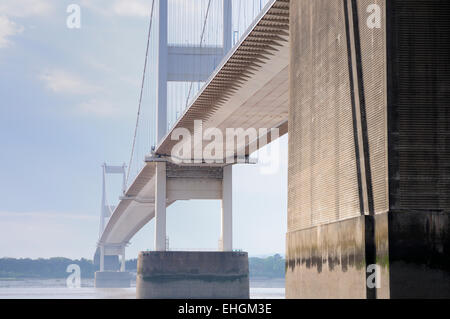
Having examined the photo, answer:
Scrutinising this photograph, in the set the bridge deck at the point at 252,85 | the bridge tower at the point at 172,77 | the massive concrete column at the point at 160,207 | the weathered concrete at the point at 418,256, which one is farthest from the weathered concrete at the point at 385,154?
the massive concrete column at the point at 160,207

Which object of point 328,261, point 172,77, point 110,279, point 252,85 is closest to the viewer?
point 328,261

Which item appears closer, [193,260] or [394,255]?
[394,255]

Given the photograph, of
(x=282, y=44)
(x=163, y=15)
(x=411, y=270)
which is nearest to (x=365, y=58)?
(x=411, y=270)

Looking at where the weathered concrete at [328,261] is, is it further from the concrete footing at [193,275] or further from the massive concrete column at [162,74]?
the massive concrete column at [162,74]

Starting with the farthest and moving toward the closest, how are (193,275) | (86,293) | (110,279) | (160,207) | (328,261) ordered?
(110,279)
(86,293)
(160,207)
(193,275)
(328,261)

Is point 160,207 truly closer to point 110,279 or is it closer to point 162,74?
point 162,74

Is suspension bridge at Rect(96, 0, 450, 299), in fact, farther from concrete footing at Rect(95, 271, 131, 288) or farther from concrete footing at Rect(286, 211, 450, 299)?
concrete footing at Rect(95, 271, 131, 288)

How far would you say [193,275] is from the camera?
4994 cm

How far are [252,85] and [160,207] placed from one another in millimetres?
20147

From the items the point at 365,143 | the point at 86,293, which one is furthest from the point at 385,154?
the point at 86,293

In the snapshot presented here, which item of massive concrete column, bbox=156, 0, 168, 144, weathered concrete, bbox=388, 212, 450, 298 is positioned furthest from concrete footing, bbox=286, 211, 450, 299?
massive concrete column, bbox=156, 0, 168, 144

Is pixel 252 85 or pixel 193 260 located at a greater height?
pixel 252 85

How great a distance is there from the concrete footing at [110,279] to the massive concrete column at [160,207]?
64920 millimetres

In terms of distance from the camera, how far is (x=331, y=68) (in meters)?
17.4
